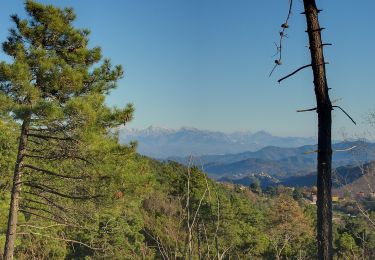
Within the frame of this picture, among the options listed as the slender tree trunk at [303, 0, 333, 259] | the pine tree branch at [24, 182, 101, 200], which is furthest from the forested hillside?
the slender tree trunk at [303, 0, 333, 259]

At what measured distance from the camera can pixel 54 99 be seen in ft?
25.8

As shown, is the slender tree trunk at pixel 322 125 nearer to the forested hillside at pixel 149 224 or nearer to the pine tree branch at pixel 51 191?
the forested hillside at pixel 149 224

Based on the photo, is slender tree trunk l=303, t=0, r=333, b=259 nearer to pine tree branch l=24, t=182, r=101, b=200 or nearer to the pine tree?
the pine tree

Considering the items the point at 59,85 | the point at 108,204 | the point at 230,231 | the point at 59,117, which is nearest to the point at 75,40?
the point at 59,85

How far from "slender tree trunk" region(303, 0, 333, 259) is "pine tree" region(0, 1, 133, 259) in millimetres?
4656

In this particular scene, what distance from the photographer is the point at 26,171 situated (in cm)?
870

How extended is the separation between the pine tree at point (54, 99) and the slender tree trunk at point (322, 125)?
15.3 feet

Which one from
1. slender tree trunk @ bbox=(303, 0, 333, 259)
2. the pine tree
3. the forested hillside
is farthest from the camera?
the pine tree

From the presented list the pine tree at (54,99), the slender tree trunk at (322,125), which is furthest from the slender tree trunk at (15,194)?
the slender tree trunk at (322,125)

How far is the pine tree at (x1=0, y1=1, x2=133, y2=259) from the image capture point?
23.4 feet

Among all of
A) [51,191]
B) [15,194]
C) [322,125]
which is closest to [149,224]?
[51,191]

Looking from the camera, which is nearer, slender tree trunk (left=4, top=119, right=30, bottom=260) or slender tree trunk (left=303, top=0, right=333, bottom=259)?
slender tree trunk (left=303, top=0, right=333, bottom=259)

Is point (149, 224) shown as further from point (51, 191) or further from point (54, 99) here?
point (54, 99)

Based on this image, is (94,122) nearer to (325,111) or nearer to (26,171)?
(26,171)
